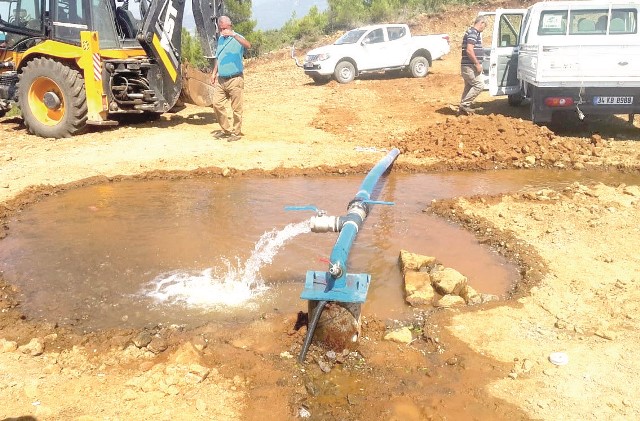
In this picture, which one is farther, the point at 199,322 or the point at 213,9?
the point at 213,9

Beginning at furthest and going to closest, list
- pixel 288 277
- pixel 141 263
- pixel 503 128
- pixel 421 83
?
pixel 421 83 → pixel 503 128 → pixel 141 263 → pixel 288 277

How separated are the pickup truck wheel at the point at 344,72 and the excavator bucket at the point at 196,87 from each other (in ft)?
22.7

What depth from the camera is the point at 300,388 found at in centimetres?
338

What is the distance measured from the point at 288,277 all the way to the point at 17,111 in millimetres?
9076

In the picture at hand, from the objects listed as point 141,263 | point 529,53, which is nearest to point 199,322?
point 141,263

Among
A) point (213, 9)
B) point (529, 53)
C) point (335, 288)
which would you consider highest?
point (213, 9)

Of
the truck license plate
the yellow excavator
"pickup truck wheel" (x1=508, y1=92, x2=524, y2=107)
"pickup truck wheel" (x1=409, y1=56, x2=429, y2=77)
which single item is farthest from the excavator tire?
"pickup truck wheel" (x1=409, y1=56, x2=429, y2=77)

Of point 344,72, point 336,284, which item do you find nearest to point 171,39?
point 344,72

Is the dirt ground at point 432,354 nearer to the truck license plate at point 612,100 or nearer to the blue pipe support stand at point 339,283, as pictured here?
the blue pipe support stand at point 339,283

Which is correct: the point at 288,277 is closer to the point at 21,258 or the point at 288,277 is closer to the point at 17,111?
the point at 21,258

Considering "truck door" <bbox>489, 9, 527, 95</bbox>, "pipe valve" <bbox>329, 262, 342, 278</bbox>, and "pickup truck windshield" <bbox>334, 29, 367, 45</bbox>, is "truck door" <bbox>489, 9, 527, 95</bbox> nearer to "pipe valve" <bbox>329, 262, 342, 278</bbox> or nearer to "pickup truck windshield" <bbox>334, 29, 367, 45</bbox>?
"pickup truck windshield" <bbox>334, 29, 367, 45</bbox>

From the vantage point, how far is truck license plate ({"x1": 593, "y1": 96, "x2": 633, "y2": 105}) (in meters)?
9.17

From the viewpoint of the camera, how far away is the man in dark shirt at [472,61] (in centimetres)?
1084

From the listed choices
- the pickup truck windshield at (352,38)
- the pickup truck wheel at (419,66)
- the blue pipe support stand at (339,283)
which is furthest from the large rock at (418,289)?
the pickup truck wheel at (419,66)
